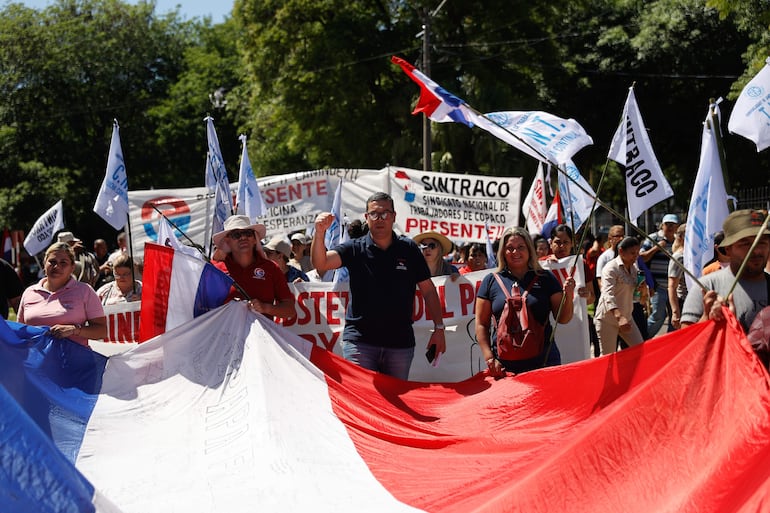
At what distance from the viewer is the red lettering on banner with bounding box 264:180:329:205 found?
12.8 meters

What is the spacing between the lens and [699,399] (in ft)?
15.3

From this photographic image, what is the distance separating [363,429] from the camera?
19.3 feet

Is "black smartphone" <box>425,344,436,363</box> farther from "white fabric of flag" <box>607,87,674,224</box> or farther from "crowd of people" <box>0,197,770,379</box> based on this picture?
"white fabric of flag" <box>607,87,674,224</box>

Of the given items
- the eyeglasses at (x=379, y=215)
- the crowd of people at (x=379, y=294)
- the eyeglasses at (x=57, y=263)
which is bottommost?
the crowd of people at (x=379, y=294)

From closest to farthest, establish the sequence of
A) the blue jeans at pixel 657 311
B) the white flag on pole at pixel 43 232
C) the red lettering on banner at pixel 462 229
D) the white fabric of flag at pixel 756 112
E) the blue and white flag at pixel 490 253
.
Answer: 1. the white fabric of flag at pixel 756 112
2. the blue and white flag at pixel 490 253
3. the blue jeans at pixel 657 311
4. the red lettering on banner at pixel 462 229
5. the white flag on pole at pixel 43 232

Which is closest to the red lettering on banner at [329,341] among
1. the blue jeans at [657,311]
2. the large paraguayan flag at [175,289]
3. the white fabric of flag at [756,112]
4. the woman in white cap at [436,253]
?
the woman in white cap at [436,253]

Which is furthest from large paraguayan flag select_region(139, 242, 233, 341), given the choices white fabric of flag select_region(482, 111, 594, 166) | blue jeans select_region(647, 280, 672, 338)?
blue jeans select_region(647, 280, 672, 338)

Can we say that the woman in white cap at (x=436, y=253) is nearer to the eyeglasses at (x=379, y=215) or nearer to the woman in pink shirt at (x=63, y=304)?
the eyeglasses at (x=379, y=215)

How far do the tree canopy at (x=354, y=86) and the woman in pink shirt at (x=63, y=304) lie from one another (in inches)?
523

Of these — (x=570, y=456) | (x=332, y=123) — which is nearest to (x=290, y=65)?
(x=332, y=123)

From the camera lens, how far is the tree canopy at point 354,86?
95.4ft

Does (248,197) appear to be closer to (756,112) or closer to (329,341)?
(329,341)

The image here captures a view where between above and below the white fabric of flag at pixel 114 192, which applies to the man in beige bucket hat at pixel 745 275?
below

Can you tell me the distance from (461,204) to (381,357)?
5.41 metres
